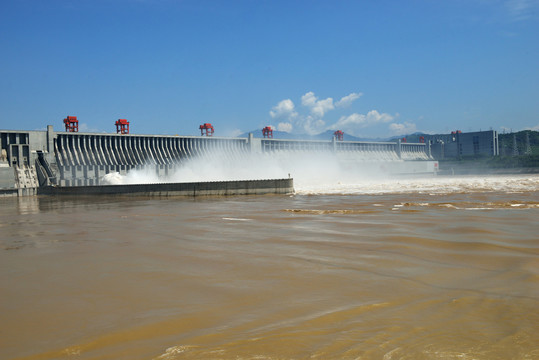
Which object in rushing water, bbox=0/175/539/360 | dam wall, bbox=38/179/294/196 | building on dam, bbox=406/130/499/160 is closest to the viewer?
rushing water, bbox=0/175/539/360

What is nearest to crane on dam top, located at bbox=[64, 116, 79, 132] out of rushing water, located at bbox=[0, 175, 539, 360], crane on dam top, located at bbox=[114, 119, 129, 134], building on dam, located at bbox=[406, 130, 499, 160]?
crane on dam top, located at bbox=[114, 119, 129, 134]

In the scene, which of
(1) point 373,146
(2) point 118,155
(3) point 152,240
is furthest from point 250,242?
(1) point 373,146

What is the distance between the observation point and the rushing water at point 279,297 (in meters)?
3.28

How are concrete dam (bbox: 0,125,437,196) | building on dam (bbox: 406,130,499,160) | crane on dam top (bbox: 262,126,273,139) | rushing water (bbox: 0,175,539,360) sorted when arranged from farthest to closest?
1. building on dam (bbox: 406,130,499,160)
2. crane on dam top (bbox: 262,126,273,139)
3. concrete dam (bbox: 0,125,437,196)
4. rushing water (bbox: 0,175,539,360)

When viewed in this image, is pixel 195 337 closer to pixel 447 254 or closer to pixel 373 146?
pixel 447 254

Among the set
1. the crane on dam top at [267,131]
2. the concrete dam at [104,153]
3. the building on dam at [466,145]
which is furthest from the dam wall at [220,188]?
the building on dam at [466,145]

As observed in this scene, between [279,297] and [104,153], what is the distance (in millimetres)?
53309

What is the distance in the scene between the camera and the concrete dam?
148ft

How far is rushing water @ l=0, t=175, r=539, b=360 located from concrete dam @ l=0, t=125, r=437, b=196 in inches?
1438

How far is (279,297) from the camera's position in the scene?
4.53 m

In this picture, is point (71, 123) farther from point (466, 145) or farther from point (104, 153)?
point (466, 145)

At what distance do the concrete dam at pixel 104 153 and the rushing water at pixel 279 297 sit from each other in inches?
1438

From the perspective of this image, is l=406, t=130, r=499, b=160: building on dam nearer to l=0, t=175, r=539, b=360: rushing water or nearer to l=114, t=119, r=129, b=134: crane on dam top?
l=114, t=119, r=129, b=134: crane on dam top

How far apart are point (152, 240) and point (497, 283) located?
6416 millimetres
